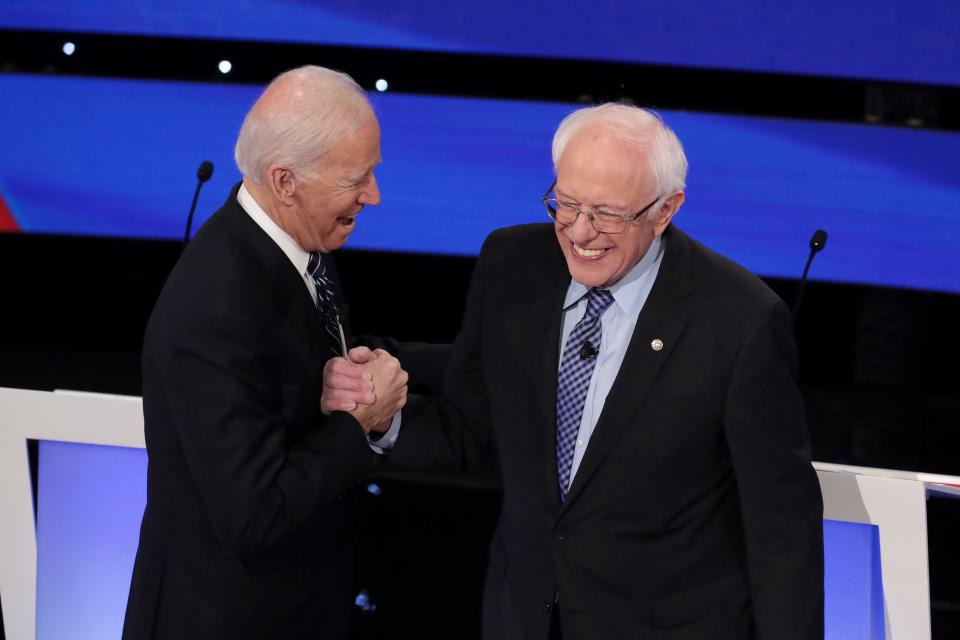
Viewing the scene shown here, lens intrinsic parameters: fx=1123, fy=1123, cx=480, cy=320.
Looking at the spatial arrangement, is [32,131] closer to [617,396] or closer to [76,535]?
[76,535]

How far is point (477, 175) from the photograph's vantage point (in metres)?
4.97

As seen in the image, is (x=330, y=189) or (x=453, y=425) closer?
(x=330, y=189)

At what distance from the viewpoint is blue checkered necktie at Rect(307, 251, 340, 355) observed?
6.72 ft

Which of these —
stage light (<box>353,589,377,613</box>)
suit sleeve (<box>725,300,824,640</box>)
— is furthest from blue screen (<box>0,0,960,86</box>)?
suit sleeve (<box>725,300,824,640</box>)

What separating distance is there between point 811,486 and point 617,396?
0.35 metres

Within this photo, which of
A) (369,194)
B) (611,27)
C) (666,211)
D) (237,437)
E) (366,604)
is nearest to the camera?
(237,437)

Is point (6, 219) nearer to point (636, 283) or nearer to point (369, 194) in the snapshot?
point (369, 194)

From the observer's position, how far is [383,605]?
3.73 metres

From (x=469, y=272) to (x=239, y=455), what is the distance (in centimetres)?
325

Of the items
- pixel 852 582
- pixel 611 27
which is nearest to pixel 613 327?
pixel 852 582

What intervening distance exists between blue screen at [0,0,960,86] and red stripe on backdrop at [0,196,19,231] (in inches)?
33.7

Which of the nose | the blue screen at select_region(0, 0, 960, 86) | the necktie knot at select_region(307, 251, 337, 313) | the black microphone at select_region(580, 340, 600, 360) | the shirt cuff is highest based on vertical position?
the blue screen at select_region(0, 0, 960, 86)

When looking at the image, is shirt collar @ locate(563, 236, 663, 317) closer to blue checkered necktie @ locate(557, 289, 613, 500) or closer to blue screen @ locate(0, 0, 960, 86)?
blue checkered necktie @ locate(557, 289, 613, 500)

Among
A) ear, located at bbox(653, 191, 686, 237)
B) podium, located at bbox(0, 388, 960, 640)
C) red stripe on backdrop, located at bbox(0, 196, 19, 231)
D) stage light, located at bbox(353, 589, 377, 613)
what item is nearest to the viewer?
ear, located at bbox(653, 191, 686, 237)
